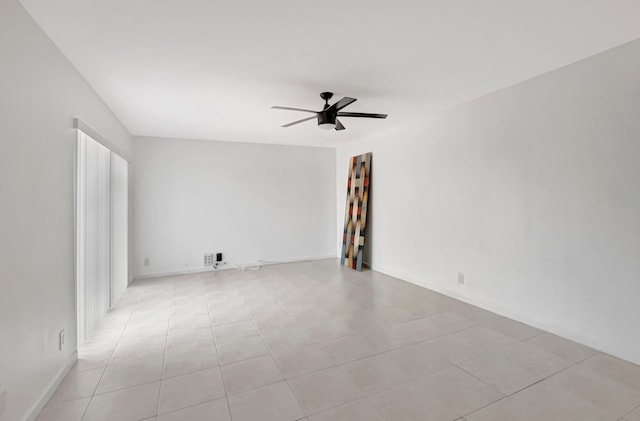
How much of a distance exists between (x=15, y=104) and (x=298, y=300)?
319cm

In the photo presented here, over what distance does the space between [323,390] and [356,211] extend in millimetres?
3955

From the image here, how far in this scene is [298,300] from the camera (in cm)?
384

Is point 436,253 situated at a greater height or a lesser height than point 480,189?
lesser

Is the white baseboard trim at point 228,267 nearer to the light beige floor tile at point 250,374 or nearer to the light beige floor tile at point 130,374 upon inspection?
the light beige floor tile at point 130,374

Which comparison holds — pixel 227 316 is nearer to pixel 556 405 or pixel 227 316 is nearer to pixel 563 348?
pixel 556 405

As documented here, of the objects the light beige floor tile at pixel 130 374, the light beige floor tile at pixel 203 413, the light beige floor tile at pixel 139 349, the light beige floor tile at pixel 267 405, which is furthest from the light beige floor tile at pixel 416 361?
the light beige floor tile at pixel 139 349

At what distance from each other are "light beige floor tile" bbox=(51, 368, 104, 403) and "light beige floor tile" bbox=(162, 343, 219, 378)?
1.49 ft

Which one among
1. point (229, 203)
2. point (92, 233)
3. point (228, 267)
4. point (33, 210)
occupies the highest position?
point (229, 203)

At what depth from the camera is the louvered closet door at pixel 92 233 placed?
2615 mm

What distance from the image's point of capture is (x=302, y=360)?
2395mm

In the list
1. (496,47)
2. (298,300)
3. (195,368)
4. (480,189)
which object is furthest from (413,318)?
(496,47)

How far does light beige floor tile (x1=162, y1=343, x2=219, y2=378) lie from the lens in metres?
2.26

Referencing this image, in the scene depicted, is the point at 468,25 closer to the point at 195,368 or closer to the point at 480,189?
the point at 480,189

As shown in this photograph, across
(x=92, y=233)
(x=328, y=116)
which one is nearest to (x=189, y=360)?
(x=92, y=233)
